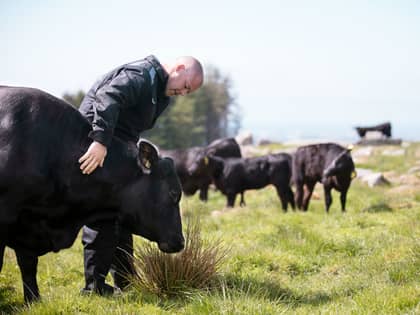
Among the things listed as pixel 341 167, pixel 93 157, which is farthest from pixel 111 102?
pixel 341 167

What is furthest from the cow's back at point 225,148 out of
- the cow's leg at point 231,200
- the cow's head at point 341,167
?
the cow's head at point 341,167

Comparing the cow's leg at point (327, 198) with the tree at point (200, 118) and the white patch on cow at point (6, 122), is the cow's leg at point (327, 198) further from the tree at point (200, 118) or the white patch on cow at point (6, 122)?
the tree at point (200, 118)

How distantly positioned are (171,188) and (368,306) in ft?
6.07

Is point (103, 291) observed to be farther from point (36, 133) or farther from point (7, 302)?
point (36, 133)

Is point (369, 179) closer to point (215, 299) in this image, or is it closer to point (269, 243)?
point (269, 243)

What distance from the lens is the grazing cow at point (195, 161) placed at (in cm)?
1639

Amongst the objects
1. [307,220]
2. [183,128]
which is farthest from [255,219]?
[183,128]

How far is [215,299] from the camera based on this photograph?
4387 millimetres

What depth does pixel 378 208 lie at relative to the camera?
34.3 ft

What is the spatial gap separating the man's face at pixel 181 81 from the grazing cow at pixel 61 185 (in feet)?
2.07

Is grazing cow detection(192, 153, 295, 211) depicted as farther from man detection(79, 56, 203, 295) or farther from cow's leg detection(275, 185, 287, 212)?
man detection(79, 56, 203, 295)

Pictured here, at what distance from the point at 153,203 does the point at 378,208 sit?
22.4 ft

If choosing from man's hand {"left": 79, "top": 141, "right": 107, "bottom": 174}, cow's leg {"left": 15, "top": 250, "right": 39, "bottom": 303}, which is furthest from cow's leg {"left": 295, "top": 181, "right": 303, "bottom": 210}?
man's hand {"left": 79, "top": 141, "right": 107, "bottom": 174}

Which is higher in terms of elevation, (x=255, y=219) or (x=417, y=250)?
(x=417, y=250)
